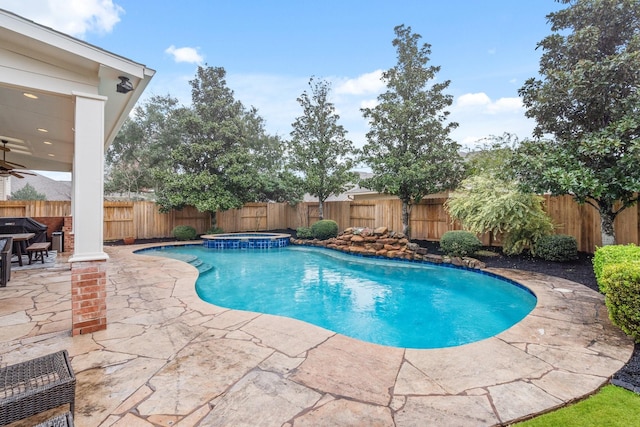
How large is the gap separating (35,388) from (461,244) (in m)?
9.45

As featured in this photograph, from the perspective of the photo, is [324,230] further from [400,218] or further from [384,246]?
[384,246]

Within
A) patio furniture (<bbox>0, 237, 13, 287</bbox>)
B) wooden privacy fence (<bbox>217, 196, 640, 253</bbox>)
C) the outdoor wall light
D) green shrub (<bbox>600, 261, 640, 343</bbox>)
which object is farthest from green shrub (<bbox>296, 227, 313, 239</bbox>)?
green shrub (<bbox>600, 261, 640, 343</bbox>)

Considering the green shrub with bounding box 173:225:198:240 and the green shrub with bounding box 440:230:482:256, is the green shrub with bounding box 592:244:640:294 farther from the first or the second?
the green shrub with bounding box 173:225:198:240

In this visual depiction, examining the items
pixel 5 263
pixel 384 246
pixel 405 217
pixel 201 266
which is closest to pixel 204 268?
pixel 201 266

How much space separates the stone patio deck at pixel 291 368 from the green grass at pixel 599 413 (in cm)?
8

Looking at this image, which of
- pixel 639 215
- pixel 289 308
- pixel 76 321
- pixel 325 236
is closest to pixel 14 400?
pixel 76 321

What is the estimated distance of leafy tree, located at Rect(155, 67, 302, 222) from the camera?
1450 centimetres

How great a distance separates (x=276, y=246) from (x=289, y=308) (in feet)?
27.2

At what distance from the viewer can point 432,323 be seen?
5086 millimetres

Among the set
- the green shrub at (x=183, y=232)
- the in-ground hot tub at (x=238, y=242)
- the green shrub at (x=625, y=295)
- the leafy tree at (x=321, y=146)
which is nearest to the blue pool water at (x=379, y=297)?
the green shrub at (x=625, y=295)

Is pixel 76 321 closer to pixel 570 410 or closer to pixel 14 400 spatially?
pixel 14 400

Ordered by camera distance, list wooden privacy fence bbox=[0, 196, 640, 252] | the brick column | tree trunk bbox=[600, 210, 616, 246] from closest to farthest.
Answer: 1. the brick column
2. tree trunk bbox=[600, 210, 616, 246]
3. wooden privacy fence bbox=[0, 196, 640, 252]

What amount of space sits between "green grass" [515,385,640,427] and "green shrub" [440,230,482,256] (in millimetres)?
6923

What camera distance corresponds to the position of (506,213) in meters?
8.48
